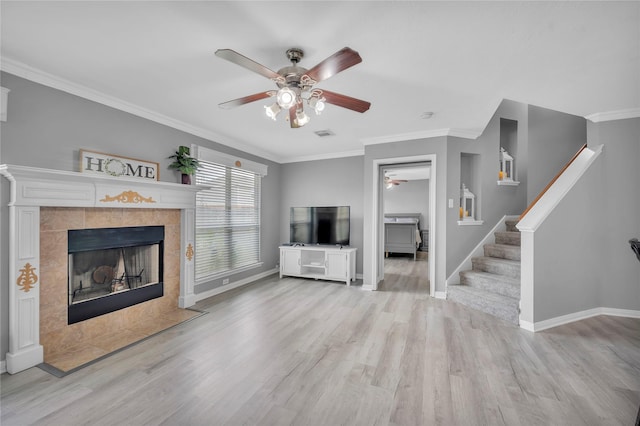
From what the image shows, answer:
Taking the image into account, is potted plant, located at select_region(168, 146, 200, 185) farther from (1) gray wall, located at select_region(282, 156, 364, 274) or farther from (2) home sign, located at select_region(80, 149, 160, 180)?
(1) gray wall, located at select_region(282, 156, 364, 274)

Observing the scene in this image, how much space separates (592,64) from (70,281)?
5.11 m

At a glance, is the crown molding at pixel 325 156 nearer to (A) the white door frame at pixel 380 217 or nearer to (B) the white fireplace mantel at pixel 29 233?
(A) the white door frame at pixel 380 217

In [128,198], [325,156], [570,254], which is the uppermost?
[325,156]

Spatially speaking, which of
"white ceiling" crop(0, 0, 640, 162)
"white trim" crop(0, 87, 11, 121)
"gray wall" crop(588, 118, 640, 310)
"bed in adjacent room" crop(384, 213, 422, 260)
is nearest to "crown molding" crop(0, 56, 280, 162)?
"white ceiling" crop(0, 0, 640, 162)

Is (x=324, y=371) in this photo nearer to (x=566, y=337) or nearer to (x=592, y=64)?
(x=566, y=337)

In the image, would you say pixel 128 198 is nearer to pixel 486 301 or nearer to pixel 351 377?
pixel 351 377

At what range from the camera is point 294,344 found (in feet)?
8.52

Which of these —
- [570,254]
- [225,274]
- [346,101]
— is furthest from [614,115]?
[225,274]

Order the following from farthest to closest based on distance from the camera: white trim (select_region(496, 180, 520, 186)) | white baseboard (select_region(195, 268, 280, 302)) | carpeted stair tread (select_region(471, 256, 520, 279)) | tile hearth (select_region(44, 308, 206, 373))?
white trim (select_region(496, 180, 520, 186)) → white baseboard (select_region(195, 268, 280, 302)) → carpeted stair tread (select_region(471, 256, 520, 279)) → tile hearth (select_region(44, 308, 206, 373))

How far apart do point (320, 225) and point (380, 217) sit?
1176mm

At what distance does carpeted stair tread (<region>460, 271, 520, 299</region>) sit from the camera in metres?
3.41

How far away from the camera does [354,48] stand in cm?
200

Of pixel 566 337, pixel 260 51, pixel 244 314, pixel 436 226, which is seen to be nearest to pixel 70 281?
pixel 244 314

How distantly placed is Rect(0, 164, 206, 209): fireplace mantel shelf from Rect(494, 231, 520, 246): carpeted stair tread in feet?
15.7
